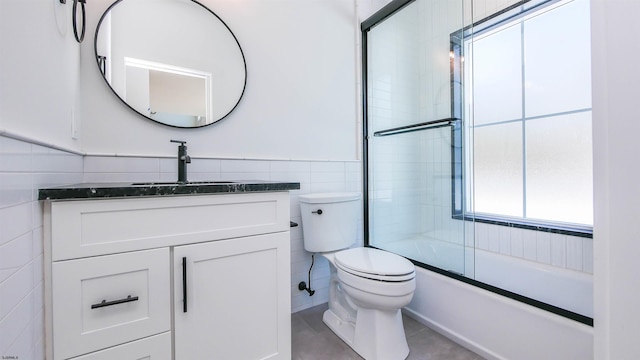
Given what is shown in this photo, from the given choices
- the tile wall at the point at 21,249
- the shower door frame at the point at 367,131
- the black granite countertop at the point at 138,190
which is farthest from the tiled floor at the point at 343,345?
the tile wall at the point at 21,249

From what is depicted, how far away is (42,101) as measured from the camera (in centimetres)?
79

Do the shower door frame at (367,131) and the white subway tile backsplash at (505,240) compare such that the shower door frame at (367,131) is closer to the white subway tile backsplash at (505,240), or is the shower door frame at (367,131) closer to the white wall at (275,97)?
the white wall at (275,97)

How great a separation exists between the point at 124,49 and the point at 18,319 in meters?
1.23

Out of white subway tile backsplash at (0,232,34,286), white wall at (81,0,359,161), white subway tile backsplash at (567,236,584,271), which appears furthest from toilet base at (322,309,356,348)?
white subway tile backsplash at (0,232,34,286)

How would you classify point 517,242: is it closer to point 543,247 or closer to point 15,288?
point 543,247

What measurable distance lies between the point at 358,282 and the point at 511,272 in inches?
43.1

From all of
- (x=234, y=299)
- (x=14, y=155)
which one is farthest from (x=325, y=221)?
(x=14, y=155)

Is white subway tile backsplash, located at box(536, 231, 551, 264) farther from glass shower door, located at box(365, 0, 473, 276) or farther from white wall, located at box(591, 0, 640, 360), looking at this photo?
white wall, located at box(591, 0, 640, 360)

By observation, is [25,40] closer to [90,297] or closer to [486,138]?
[90,297]

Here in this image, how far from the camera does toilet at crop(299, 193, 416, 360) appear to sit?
124 centimetres

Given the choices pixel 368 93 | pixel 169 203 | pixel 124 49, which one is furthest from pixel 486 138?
pixel 124 49

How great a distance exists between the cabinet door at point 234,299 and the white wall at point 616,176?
3.23 feet

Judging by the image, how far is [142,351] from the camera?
87cm

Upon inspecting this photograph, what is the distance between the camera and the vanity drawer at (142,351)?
32.4 inches
